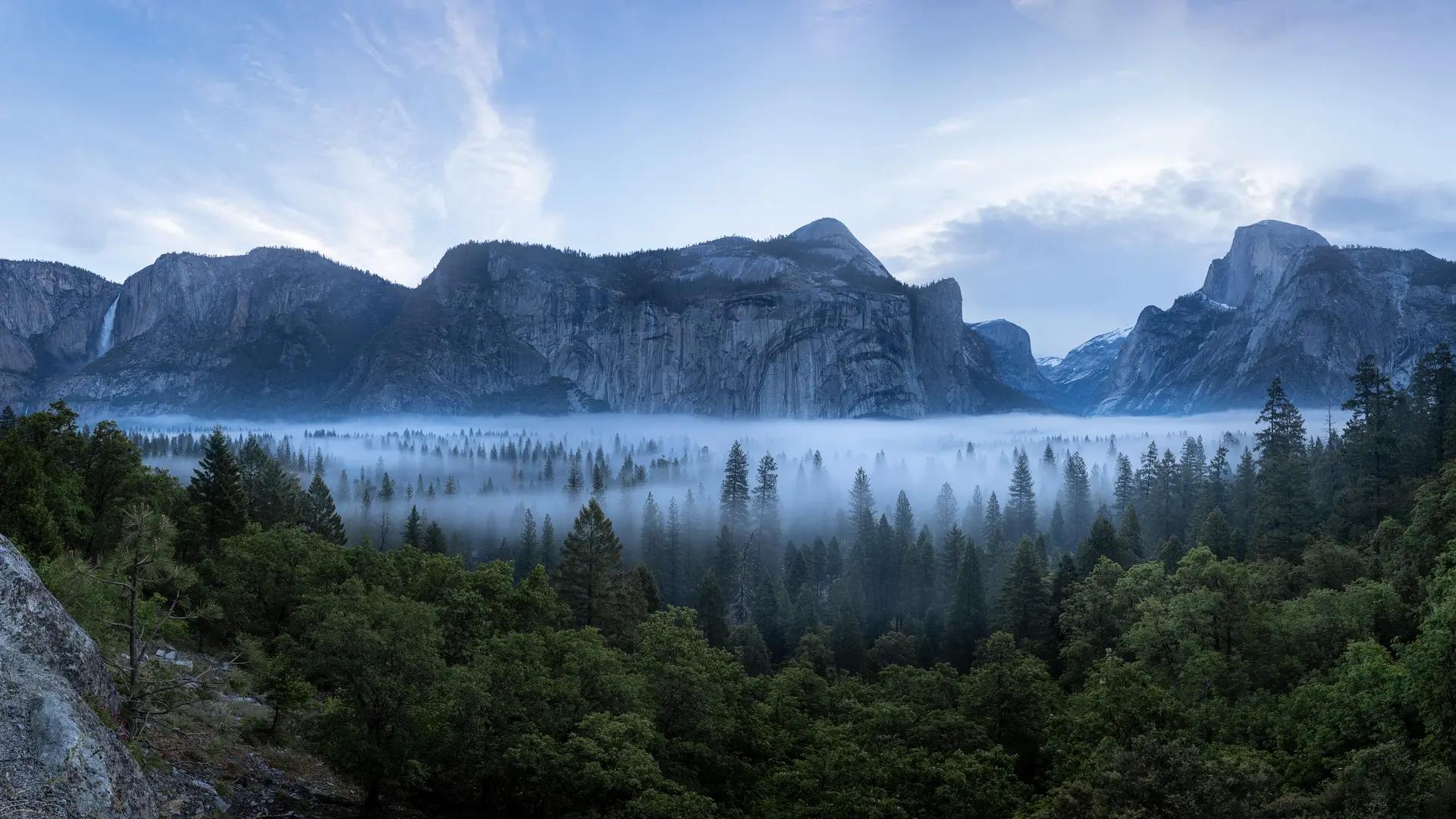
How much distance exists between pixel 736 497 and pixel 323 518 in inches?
2823

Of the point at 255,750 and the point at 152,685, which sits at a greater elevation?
the point at 152,685

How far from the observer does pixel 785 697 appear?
45.9 m

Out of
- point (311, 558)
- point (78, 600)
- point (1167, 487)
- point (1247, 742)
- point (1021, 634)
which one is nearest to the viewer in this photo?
point (78, 600)

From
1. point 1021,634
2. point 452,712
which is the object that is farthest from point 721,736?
point 1021,634

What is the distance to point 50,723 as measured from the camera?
16.5 meters

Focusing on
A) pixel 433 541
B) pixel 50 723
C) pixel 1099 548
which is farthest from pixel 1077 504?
pixel 50 723

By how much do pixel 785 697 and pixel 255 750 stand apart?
26.4 metres

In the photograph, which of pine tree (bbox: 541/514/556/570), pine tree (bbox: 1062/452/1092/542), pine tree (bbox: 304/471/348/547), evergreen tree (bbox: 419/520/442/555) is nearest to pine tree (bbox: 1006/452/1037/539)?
pine tree (bbox: 1062/452/1092/542)

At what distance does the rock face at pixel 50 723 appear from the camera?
619 inches

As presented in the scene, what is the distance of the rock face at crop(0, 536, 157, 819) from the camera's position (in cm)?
1571

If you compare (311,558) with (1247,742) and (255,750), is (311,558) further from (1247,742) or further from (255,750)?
(1247,742)

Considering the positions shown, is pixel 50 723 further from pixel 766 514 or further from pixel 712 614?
pixel 766 514

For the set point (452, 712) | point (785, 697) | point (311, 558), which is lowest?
point (785, 697)

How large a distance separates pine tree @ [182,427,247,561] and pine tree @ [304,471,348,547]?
580 inches
